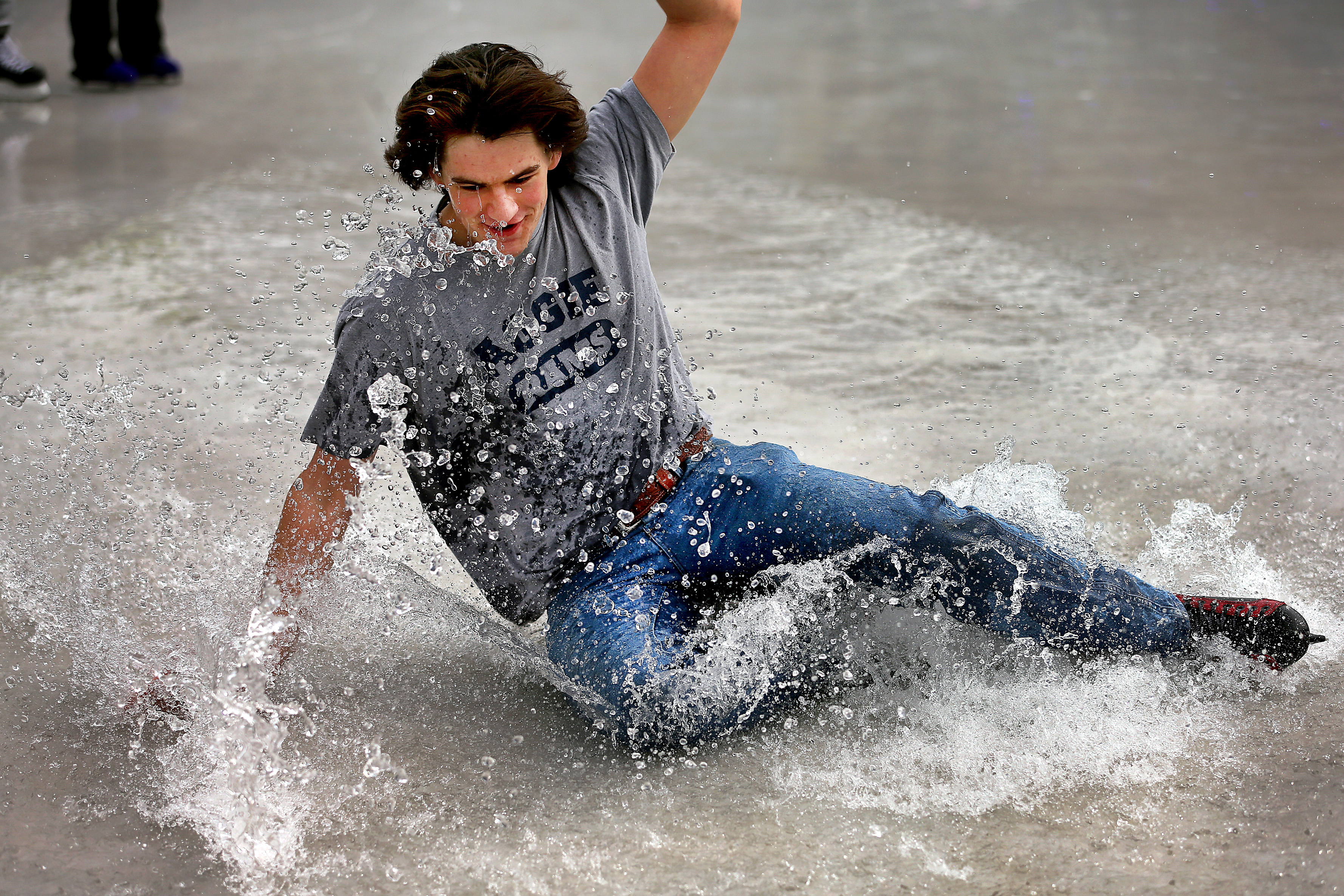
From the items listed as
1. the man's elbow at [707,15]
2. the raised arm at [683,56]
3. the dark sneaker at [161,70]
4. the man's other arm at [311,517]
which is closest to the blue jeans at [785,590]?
the man's other arm at [311,517]

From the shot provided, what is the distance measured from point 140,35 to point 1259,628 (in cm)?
731

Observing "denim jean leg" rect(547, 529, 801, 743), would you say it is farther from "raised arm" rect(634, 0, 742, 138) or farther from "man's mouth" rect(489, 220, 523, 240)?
"raised arm" rect(634, 0, 742, 138)

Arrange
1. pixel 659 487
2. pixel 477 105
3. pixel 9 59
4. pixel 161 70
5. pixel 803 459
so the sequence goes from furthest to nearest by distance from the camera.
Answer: pixel 161 70 < pixel 9 59 < pixel 803 459 < pixel 659 487 < pixel 477 105

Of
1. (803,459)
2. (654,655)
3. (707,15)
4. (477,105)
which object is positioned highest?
(707,15)

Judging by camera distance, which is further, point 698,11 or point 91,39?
point 91,39

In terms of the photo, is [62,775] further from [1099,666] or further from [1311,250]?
[1311,250]

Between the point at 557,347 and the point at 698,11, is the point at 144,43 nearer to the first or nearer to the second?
the point at 698,11

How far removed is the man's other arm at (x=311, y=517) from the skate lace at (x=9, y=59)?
20.2ft

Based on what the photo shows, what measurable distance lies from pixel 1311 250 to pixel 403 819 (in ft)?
13.0

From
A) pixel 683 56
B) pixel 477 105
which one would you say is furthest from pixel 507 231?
pixel 683 56

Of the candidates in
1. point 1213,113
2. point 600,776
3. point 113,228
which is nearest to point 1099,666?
point 600,776

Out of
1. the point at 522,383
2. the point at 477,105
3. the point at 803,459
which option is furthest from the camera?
the point at 803,459

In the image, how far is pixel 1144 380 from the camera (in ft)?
11.4

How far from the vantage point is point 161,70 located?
7.36m
